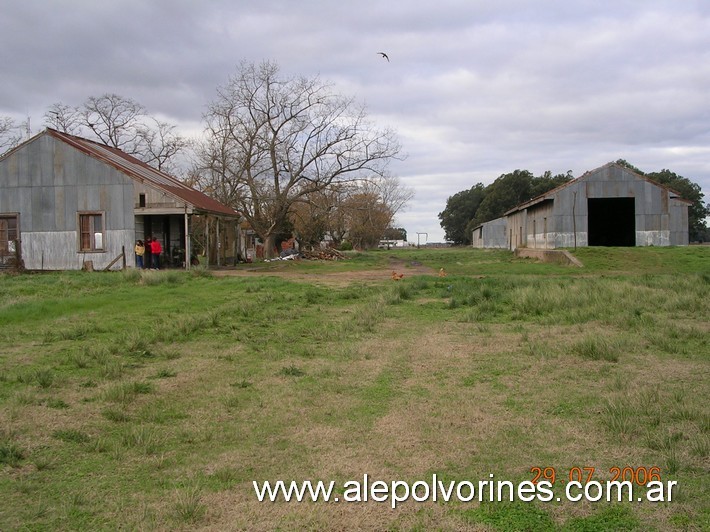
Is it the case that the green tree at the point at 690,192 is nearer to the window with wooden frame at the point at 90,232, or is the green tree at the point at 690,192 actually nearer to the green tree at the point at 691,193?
the green tree at the point at 691,193

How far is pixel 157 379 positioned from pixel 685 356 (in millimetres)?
7046

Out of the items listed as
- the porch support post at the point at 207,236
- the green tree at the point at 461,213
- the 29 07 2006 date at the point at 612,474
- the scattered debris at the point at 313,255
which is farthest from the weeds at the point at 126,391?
the green tree at the point at 461,213

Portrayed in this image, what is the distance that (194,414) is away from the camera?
21.3ft

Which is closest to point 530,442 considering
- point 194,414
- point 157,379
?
point 194,414


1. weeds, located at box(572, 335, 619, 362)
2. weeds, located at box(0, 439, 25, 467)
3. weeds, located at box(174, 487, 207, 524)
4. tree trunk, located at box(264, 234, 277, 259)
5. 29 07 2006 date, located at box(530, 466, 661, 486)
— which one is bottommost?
29 07 2006 date, located at box(530, 466, 661, 486)

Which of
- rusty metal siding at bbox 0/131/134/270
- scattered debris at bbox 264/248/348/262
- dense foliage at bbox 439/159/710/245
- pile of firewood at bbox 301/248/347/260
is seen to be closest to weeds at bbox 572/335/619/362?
rusty metal siding at bbox 0/131/134/270

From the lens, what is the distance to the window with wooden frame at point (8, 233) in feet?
94.4

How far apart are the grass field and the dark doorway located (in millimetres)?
32703

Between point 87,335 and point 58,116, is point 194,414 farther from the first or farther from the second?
point 58,116

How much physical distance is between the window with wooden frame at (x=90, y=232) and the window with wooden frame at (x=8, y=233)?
296cm

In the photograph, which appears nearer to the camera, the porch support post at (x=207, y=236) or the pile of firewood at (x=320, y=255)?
the porch support post at (x=207, y=236)

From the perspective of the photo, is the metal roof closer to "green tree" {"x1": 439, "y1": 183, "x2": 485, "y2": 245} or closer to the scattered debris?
the scattered debris

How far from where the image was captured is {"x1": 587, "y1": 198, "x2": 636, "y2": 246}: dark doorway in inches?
1753

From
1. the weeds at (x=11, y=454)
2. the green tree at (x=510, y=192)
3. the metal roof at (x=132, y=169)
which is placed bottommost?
the weeds at (x=11, y=454)
